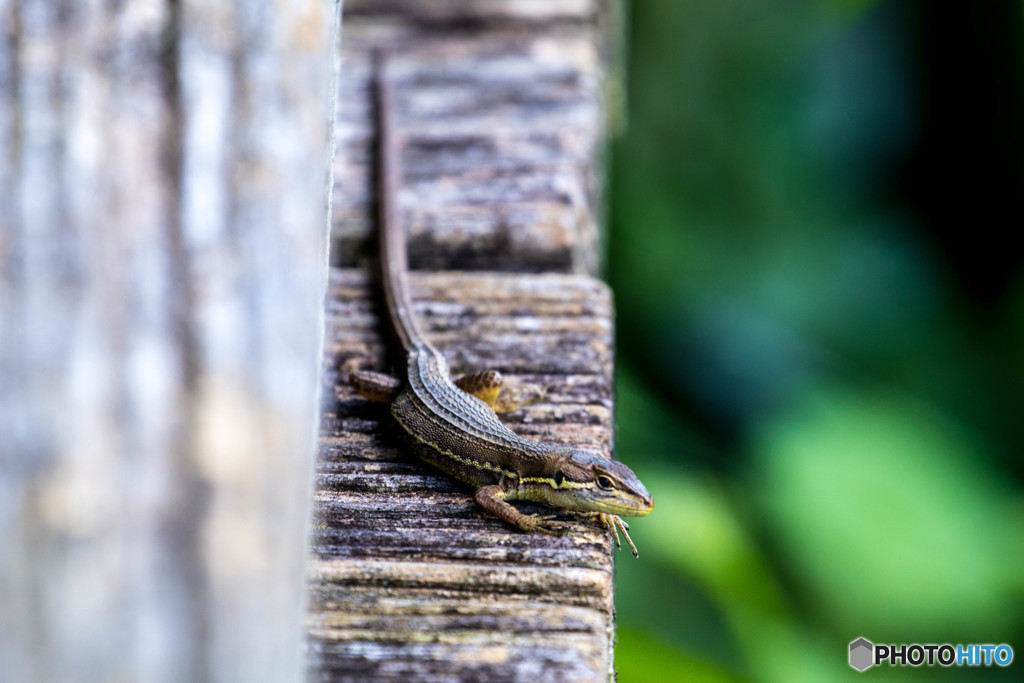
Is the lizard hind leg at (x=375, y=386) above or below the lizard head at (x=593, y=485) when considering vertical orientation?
above

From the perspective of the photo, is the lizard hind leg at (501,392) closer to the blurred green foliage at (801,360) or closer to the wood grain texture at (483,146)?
the wood grain texture at (483,146)

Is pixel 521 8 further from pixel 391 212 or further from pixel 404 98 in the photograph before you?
pixel 391 212

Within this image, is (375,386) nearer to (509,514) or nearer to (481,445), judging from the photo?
(481,445)

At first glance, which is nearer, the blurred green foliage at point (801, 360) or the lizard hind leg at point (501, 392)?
the lizard hind leg at point (501, 392)

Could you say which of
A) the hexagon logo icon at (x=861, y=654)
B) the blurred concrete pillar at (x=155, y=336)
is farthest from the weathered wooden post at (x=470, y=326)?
the hexagon logo icon at (x=861, y=654)

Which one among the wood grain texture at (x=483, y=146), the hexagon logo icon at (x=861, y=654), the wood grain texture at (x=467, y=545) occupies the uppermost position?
the wood grain texture at (x=483, y=146)

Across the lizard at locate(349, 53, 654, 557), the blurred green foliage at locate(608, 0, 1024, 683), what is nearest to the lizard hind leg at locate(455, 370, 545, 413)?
the lizard at locate(349, 53, 654, 557)

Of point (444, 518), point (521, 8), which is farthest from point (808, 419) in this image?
point (444, 518)
